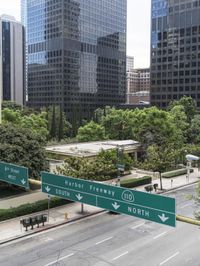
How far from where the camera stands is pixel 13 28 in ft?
635

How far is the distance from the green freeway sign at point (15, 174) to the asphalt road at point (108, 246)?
503cm

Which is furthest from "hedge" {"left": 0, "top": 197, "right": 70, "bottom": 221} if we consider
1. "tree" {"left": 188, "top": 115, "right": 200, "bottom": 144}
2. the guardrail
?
"tree" {"left": 188, "top": 115, "right": 200, "bottom": 144}

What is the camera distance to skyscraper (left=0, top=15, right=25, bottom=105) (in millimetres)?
192875

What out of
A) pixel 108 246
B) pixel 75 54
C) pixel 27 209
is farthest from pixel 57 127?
pixel 75 54

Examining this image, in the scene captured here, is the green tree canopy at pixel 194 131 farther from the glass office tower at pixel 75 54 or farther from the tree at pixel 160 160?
the glass office tower at pixel 75 54

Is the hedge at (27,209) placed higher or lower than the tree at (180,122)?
lower

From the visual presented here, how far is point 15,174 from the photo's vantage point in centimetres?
2295

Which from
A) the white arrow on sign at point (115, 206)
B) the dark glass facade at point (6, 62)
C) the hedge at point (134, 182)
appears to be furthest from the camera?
the dark glass facade at point (6, 62)

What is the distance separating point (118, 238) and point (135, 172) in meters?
29.3

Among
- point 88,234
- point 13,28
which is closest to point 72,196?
point 88,234

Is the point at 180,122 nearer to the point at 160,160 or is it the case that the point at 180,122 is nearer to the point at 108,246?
the point at 160,160

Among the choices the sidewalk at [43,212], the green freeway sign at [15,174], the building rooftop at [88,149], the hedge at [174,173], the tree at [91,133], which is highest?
the green freeway sign at [15,174]

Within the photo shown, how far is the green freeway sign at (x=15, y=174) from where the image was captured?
22094 millimetres

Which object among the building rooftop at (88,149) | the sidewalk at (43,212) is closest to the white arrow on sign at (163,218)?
the sidewalk at (43,212)
